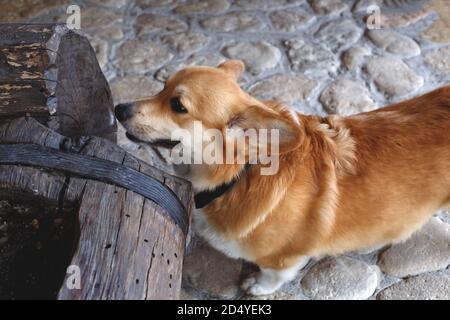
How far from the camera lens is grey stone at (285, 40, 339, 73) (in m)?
3.47

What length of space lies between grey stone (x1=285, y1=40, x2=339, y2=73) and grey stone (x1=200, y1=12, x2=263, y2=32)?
1.21 feet

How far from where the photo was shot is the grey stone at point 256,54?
3.45 meters

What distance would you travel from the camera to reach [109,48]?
11.8ft

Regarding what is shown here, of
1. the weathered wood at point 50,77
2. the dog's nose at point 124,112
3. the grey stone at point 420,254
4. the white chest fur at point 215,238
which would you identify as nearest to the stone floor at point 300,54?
the grey stone at point 420,254

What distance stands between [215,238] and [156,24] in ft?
7.72

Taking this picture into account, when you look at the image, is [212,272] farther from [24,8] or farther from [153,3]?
[24,8]

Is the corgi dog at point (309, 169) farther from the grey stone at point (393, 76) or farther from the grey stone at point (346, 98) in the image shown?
the grey stone at point (393, 76)

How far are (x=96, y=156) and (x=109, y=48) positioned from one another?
198 cm

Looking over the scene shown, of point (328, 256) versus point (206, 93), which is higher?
point (206, 93)

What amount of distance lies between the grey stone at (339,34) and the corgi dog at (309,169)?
171 cm

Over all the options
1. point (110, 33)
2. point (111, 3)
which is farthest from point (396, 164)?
point (111, 3)

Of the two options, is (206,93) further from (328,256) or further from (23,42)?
(328,256)

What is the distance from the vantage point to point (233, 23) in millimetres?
3875

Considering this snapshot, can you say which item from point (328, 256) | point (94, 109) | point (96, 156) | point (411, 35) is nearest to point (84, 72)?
point (94, 109)
